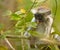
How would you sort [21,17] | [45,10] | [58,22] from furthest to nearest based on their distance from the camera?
1. [45,10]
2. [58,22]
3. [21,17]

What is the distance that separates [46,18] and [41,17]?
17 cm

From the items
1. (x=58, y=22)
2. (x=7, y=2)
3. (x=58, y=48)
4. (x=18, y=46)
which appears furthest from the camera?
(x=7, y=2)

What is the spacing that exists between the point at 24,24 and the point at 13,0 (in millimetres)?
2715

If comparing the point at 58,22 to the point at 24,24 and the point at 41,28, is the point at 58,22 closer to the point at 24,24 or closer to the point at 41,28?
the point at 24,24

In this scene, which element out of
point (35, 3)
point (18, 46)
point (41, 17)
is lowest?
point (18, 46)

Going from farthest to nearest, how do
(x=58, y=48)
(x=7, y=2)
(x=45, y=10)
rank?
(x=7, y=2)
(x=45, y=10)
(x=58, y=48)

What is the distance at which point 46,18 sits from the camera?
9.45ft

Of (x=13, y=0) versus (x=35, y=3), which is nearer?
(x=35, y=3)

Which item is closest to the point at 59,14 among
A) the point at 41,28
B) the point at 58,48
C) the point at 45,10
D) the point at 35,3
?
the point at 58,48

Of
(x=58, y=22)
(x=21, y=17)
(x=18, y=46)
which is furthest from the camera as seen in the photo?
(x=18, y=46)

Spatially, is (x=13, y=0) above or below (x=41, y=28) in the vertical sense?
above

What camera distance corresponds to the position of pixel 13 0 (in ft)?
13.7

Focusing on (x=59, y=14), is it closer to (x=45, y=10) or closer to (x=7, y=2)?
(x=45, y=10)

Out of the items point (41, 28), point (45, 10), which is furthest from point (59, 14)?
point (41, 28)
